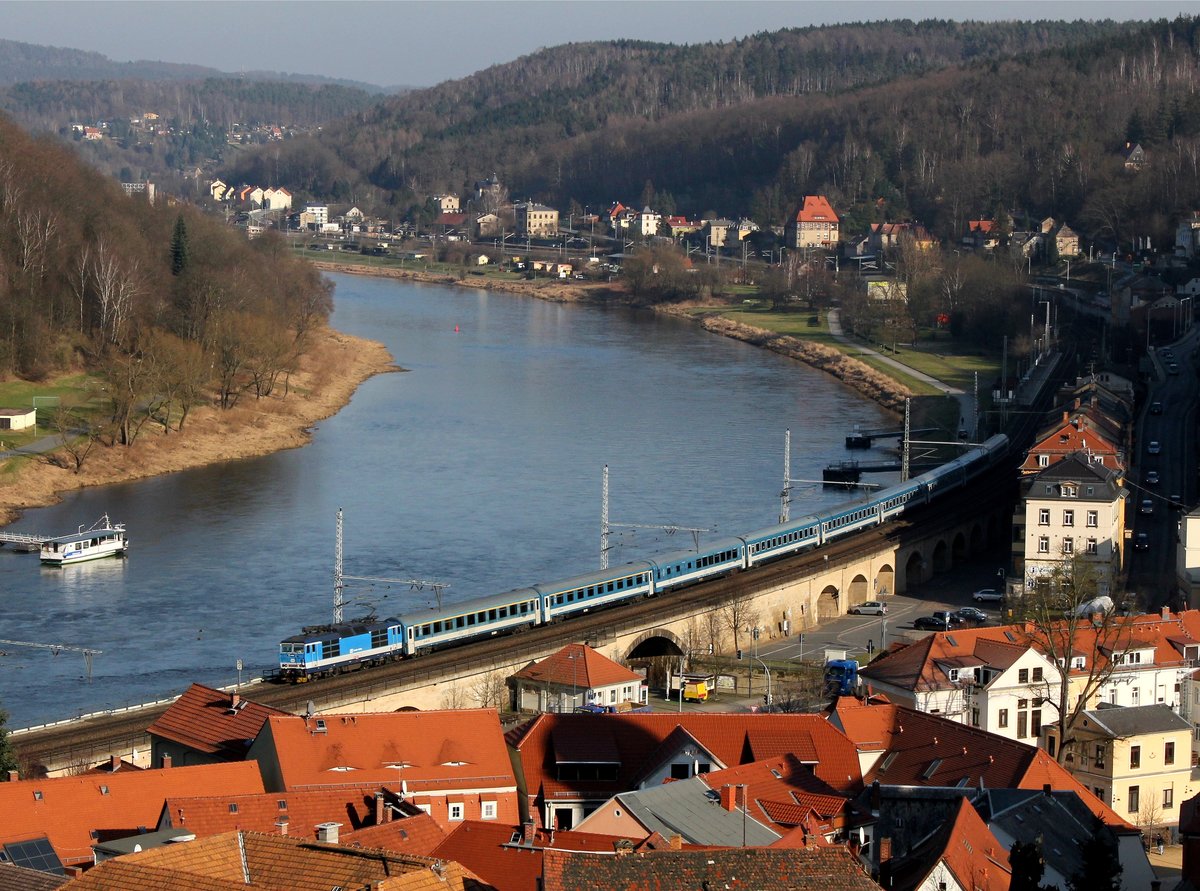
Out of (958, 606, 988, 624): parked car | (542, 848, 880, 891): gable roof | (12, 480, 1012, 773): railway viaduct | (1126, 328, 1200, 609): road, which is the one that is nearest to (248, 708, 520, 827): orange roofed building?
(12, 480, 1012, 773): railway viaduct

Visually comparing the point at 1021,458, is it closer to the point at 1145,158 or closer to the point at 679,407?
the point at 679,407

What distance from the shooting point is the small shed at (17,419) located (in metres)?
44.2

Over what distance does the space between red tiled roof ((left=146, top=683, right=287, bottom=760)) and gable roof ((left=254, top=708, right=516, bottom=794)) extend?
25.3 inches

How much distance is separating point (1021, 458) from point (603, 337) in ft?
102

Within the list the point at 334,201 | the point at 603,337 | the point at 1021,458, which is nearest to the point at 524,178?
the point at 334,201

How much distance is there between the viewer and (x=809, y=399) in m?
57.2

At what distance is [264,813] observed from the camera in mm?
16156

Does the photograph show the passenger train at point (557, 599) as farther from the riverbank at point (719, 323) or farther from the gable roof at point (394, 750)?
the riverbank at point (719, 323)

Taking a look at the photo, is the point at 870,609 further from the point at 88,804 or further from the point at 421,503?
the point at 88,804

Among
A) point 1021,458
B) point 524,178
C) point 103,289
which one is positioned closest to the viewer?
point 1021,458

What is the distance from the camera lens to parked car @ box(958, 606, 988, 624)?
1233 inches

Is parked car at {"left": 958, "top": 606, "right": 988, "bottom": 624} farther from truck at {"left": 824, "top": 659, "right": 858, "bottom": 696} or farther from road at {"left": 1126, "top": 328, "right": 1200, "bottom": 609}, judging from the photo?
truck at {"left": 824, "top": 659, "right": 858, "bottom": 696}

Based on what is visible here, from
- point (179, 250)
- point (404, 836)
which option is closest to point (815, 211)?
point (179, 250)

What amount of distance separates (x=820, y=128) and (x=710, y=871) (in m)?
113
